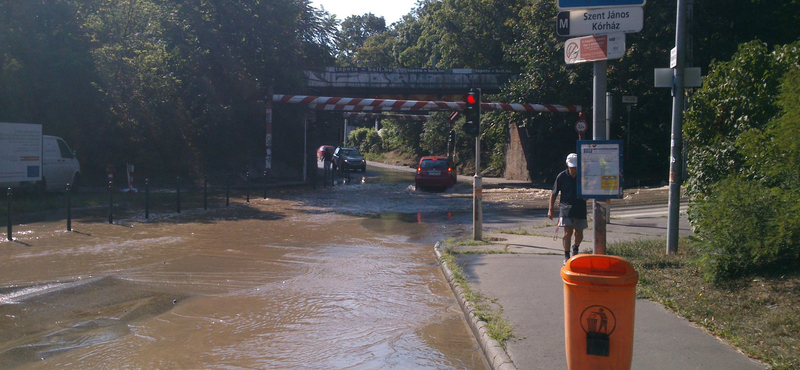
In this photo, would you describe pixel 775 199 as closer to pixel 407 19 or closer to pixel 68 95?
pixel 68 95

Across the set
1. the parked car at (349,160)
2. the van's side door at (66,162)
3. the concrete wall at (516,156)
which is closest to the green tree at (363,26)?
the parked car at (349,160)

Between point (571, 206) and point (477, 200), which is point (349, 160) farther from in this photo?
point (571, 206)

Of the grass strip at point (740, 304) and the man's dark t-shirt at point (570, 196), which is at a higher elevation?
the man's dark t-shirt at point (570, 196)

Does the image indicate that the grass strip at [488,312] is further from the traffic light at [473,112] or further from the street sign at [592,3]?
the traffic light at [473,112]

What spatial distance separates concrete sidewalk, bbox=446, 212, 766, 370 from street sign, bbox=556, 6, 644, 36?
2943 millimetres

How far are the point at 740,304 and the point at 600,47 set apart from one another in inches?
114

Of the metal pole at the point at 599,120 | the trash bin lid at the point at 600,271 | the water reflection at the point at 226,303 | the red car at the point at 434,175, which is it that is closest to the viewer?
the trash bin lid at the point at 600,271

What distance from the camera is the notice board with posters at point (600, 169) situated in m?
6.30

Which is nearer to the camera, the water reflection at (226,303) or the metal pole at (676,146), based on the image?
the water reflection at (226,303)

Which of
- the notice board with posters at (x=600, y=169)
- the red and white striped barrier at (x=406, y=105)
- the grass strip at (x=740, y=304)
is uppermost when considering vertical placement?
the red and white striped barrier at (x=406, y=105)

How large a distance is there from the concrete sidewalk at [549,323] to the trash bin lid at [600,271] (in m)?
1.00

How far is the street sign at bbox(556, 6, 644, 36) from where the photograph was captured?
629 cm

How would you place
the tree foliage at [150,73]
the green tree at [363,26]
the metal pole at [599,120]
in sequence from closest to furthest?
the metal pole at [599,120] → the tree foliage at [150,73] → the green tree at [363,26]

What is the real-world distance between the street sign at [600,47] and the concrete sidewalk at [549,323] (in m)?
2.68
